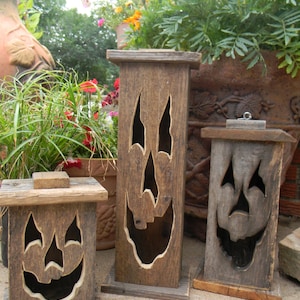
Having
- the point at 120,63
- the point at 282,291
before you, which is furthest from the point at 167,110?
the point at 282,291

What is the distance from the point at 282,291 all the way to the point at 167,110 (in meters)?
0.77

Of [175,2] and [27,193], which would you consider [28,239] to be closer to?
[27,193]

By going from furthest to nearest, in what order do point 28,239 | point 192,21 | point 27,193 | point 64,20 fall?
point 64,20 < point 192,21 < point 28,239 < point 27,193

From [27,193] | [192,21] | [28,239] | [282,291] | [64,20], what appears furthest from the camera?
[64,20]

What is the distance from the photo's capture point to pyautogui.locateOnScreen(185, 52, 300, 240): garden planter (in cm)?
150

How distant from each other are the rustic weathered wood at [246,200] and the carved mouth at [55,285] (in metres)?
0.46

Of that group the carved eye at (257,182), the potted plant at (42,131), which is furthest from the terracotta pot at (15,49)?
the carved eye at (257,182)

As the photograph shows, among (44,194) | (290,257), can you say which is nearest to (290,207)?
(290,257)

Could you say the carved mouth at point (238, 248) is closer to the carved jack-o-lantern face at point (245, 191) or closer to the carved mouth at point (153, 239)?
the carved jack-o-lantern face at point (245, 191)

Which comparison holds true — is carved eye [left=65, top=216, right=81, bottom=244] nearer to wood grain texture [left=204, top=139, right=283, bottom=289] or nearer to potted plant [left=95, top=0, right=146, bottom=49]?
wood grain texture [left=204, top=139, right=283, bottom=289]

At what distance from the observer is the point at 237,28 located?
1438 mm

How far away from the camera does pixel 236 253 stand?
1.32m

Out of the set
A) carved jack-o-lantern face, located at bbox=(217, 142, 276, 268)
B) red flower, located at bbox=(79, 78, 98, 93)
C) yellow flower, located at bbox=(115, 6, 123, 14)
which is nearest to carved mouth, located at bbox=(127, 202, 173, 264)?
carved jack-o-lantern face, located at bbox=(217, 142, 276, 268)

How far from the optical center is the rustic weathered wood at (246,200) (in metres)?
1.17
